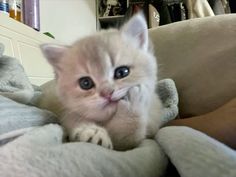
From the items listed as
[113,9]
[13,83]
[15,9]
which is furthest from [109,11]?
[13,83]

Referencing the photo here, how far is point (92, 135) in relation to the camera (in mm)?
532

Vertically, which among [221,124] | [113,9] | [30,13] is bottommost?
[221,124]

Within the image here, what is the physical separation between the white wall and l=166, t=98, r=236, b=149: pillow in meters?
1.64

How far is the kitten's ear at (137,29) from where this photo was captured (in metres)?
0.74

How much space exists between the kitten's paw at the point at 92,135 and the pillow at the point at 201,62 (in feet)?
1.30

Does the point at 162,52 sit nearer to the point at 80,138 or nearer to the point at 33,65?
the point at 80,138

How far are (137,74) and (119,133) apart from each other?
0.14m

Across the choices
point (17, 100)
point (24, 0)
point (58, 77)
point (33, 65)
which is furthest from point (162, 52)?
point (24, 0)

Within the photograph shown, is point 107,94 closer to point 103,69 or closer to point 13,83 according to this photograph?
point 103,69

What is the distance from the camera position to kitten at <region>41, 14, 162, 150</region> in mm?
562

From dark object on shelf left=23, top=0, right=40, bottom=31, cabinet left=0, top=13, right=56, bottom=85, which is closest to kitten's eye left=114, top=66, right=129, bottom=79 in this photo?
cabinet left=0, top=13, right=56, bottom=85

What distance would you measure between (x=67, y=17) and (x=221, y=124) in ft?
7.11

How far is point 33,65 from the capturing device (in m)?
1.63

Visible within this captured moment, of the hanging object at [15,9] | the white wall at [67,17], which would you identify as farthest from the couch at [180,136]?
the white wall at [67,17]
